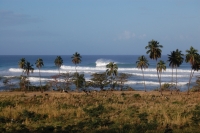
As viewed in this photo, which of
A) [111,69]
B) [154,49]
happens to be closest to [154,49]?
[154,49]

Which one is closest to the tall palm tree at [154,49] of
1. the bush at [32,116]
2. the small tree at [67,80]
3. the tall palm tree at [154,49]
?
the tall palm tree at [154,49]

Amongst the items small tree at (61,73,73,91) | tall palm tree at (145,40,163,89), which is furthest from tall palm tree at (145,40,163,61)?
small tree at (61,73,73,91)

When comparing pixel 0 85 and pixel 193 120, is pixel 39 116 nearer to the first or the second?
pixel 193 120

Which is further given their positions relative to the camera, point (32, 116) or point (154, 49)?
point (154, 49)

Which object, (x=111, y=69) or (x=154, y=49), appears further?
(x=111, y=69)

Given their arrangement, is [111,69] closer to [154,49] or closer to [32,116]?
[154,49]

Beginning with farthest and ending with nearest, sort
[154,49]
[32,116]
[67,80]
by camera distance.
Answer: [67,80]
[154,49]
[32,116]

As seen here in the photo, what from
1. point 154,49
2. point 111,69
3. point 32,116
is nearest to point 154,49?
point 154,49

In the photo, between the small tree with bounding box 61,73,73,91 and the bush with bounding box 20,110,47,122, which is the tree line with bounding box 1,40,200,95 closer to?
the small tree with bounding box 61,73,73,91

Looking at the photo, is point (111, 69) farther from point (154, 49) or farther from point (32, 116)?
point (32, 116)

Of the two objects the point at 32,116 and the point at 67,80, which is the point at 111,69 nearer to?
the point at 67,80

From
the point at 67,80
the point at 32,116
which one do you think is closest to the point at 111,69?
the point at 67,80

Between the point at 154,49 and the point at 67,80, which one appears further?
the point at 67,80

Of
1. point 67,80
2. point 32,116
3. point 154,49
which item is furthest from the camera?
point 67,80
